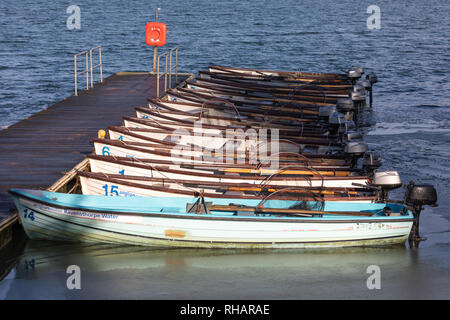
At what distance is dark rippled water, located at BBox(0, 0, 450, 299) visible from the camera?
428 inches

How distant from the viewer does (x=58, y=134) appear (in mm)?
16359

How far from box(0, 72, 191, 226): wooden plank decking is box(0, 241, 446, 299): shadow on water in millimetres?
1412

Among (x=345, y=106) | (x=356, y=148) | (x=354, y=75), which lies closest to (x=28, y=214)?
(x=356, y=148)

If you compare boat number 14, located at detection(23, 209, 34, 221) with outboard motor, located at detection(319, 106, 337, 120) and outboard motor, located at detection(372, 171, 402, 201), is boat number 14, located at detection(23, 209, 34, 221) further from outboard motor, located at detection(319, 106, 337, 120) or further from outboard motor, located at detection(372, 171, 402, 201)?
outboard motor, located at detection(319, 106, 337, 120)

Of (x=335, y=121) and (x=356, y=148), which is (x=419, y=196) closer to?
(x=356, y=148)

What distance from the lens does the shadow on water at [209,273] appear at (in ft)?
34.5

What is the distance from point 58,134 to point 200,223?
636 centimetres

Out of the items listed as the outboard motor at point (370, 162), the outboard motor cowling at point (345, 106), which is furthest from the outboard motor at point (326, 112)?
the outboard motor at point (370, 162)

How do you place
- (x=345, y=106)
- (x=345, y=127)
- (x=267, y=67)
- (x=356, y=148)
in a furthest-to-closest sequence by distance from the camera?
(x=267, y=67) < (x=345, y=106) < (x=345, y=127) < (x=356, y=148)

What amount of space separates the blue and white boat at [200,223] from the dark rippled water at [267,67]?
230 mm

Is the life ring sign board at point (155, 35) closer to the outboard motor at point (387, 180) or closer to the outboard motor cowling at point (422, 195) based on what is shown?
the outboard motor at point (387, 180)

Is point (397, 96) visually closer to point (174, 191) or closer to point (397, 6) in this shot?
point (174, 191)

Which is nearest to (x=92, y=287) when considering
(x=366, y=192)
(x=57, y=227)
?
(x=57, y=227)

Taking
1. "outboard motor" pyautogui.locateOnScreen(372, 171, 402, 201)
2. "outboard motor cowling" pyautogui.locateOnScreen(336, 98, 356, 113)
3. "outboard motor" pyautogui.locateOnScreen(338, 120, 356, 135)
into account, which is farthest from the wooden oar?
"outboard motor cowling" pyautogui.locateOnScreen(336, 98, 356, 113)
